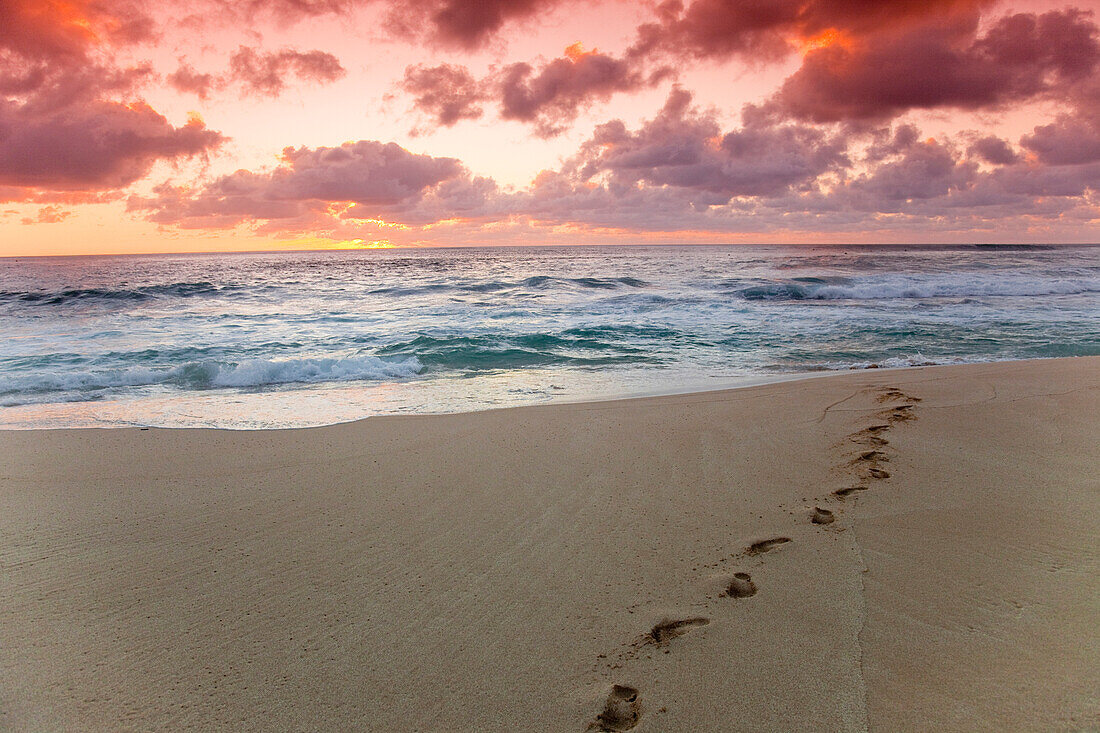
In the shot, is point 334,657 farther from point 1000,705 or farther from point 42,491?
point 42,491

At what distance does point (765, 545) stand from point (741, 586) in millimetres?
441

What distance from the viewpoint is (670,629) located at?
2.27 metres

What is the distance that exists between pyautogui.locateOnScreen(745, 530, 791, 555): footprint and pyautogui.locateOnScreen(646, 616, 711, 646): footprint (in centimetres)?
65

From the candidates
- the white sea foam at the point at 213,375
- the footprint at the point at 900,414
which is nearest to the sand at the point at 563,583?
the footprint at the point at 900,414

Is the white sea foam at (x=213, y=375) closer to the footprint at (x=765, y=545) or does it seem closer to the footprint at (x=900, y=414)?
the footprint at (x=900, y=414)

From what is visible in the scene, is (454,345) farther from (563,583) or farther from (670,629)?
(670,629)

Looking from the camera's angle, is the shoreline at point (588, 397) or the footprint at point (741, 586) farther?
the shoreline at point (588, 397)

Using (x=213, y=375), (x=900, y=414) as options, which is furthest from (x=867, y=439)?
(x=213, y=375)

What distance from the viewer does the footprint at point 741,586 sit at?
2.48 m

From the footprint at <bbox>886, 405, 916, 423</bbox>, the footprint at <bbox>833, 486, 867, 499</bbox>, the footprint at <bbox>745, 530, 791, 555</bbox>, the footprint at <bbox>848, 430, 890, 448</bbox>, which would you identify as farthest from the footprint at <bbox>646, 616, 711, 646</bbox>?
the footprint at <bbox>886, 405, 916, 423</bbox>

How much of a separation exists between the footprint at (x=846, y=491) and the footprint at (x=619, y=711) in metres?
2.15

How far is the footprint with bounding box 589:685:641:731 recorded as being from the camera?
6.03 ft

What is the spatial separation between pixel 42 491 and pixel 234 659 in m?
2.82

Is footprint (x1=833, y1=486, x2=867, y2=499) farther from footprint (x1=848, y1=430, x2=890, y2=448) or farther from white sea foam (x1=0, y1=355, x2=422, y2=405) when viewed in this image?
white sea foam (x1=0, y1=355, x2=422, y2=405)
